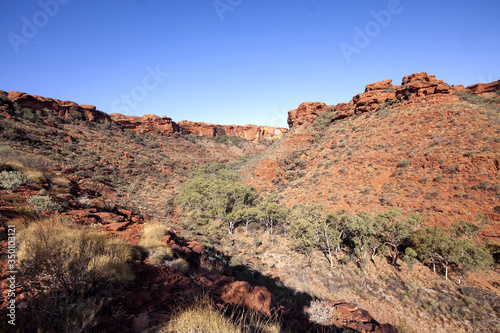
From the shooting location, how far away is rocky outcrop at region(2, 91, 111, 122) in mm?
28891

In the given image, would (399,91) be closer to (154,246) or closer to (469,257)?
(469,257)

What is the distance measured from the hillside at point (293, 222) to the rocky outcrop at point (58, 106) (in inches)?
12.5

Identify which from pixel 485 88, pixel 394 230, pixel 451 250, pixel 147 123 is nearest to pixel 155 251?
pixel 394 230

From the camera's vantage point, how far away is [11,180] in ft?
19.8

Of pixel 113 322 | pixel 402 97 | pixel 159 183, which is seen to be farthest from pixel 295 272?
pixel 402 97

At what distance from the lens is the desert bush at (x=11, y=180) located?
221 inches

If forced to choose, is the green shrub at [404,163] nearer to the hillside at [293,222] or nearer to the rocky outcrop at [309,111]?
the hillside at [293,222]

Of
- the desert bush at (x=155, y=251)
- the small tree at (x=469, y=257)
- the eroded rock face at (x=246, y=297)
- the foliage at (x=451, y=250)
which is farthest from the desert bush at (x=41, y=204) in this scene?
the small tree at (x=469, y=257)

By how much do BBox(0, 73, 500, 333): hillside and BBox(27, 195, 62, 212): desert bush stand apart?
44mm

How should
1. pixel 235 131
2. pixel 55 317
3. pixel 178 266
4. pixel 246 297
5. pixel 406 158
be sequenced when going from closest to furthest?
pixel 55 317 < pixel 246 297 < pixel 178 266 < pixel 406 158 < pixel 235 131

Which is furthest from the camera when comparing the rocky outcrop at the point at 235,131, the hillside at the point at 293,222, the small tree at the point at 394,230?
the rocky outcrop at the point at 235,131

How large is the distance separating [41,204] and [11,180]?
7.37 feet

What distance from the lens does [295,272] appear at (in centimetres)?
1118

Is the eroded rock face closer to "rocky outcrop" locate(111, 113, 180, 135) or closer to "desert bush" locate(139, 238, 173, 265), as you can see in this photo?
"desert bush" locate(139, 238, 173, 265)
